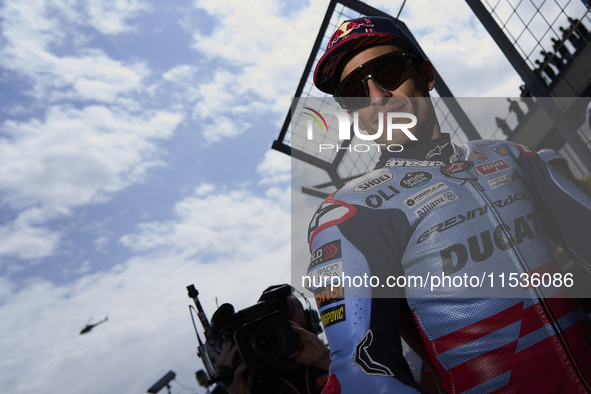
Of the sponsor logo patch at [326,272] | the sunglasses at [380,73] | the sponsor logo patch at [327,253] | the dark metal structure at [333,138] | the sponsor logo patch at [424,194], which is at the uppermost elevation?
the dark metal structure at [333,138]

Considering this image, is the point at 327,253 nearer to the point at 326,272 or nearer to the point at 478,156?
the point at 326,272

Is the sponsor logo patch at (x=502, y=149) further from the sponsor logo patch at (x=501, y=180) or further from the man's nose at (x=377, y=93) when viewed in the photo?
the man's nose at (x=377, y=93)

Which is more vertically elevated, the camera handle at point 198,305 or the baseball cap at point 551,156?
the camera handle at point 198,305

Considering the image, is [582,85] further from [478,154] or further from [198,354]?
[198,354]

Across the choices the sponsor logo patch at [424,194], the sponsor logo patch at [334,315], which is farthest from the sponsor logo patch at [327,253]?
the sponsor logo patch at [424,194]

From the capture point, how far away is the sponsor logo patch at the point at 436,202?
98 cm

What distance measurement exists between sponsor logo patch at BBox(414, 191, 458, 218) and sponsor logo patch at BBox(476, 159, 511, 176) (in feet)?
0.58

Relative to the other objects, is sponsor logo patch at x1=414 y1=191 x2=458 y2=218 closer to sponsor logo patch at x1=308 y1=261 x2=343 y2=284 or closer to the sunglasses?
sponsor logo patch at x1=308 y1=261 x2=343 y2=284

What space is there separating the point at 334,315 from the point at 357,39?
0.90m

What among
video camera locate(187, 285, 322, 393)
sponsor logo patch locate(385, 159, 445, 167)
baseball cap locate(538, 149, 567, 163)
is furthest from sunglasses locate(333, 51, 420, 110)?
baseball cap locate(538, 149, 567, 163)

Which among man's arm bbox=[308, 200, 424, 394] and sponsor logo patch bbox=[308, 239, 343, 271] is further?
sponsor logo patch bbox=[308, 239, 343, 271]

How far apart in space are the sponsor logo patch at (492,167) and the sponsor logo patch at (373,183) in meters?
0.28

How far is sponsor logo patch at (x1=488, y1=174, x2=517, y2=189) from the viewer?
3.47ft

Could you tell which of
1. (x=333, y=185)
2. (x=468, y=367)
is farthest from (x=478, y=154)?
(x=333, y=185)
